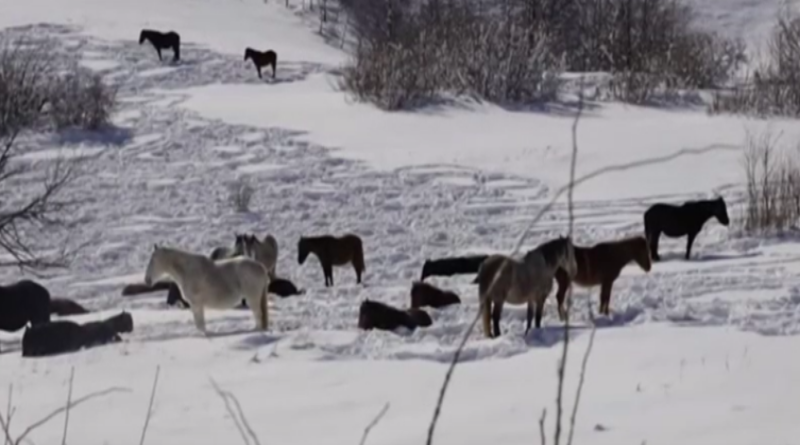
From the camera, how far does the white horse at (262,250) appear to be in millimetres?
15789

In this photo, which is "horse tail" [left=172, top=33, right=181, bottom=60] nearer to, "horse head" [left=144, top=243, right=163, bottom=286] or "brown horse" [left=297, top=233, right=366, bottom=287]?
"brown horse" [left=297, top=233, right=366, bottom=287]

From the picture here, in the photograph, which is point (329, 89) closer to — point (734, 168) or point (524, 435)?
point (734, 168)

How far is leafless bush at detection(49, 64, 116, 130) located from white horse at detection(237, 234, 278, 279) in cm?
1712

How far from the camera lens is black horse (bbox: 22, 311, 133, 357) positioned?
11359mm

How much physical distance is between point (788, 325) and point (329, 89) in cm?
2771

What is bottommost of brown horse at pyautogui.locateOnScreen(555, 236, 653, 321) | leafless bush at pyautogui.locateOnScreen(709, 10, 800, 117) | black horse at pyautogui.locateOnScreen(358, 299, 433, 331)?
black horse at pyautogui.locateOnScreen(358, 299, 433, 331)

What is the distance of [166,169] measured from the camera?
27.9 metres

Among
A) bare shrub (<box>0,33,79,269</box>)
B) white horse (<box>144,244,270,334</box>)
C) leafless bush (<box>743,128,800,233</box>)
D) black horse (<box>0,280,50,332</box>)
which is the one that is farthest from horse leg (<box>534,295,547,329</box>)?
bare shrub (<box>0,33,79,269</box>)

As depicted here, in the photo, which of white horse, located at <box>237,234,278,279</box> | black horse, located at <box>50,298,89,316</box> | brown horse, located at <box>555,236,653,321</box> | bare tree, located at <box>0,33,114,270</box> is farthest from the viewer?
bare tree, located at <box>0,33,114,270</box>

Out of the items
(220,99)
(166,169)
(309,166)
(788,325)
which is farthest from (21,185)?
(788,325)

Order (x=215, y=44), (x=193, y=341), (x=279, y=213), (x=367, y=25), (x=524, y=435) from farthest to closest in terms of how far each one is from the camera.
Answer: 1. (x=367, y=25)
2. (x=215, y=44)
3. (x=279, y=213)
4. (x=193, y=341)
5. (x=524, y=435)

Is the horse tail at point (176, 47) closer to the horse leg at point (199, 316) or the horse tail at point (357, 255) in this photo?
the horse tail at point (357, 255)

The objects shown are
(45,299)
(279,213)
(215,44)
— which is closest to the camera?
(45,299)

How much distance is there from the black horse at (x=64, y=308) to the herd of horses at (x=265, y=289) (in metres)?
0.01
